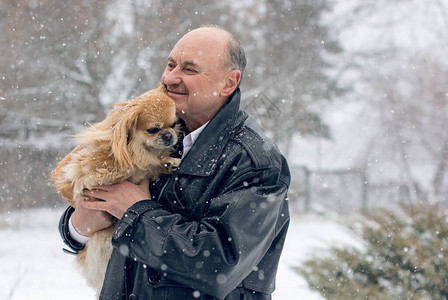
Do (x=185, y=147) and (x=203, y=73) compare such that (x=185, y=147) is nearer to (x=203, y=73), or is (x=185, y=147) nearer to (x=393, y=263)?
(x=203, y=73)

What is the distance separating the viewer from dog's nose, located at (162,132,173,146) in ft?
7.39

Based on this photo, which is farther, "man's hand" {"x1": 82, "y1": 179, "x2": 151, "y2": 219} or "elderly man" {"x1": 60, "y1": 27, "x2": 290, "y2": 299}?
"man's hand" {"x1": 82, "y1": 179, "x2": 151, "y2": 219}

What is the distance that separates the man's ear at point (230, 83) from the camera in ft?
7.21

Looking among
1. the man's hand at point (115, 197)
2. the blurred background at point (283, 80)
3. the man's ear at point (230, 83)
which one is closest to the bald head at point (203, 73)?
the man's ear at point (230, 83)

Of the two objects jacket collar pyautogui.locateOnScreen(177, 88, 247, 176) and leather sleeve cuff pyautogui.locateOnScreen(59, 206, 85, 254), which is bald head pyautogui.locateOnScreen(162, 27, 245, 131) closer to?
jacket collar pyautogui.locateOnScreen(177, 88, 247, 176)

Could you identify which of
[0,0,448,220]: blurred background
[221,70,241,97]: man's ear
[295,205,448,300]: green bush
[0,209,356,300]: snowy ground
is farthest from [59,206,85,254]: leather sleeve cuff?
[0,0,448,220]: blurred background

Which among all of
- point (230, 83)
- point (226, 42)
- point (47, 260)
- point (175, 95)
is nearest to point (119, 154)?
point (175, 95)

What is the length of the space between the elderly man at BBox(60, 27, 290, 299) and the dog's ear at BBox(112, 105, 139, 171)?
144 mm

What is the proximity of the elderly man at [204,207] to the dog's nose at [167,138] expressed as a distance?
92 mm

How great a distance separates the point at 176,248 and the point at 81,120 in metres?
8.74

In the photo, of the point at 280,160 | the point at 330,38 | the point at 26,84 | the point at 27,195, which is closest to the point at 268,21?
the point at 330,38

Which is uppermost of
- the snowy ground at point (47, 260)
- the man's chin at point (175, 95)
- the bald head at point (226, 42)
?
the bald head at point (226, 42)

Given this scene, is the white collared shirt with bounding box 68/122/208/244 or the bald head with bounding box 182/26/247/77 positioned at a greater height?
the bald head with bounding box 182/26/247/77

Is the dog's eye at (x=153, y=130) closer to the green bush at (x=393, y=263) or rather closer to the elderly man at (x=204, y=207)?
the elderly man at (x=204, y=207)
